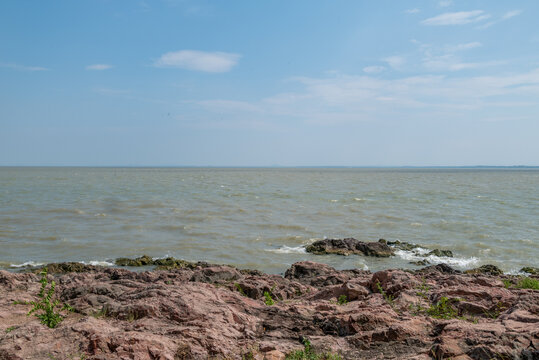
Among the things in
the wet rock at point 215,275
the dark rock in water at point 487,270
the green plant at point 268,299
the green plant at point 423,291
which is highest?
the green plant at point 423,291

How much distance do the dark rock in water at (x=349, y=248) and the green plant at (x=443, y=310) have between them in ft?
34.1

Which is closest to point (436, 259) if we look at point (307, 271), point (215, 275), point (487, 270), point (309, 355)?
point (487, 270)

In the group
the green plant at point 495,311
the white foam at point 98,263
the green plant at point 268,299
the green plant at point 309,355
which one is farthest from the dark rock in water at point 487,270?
the white foam at point 98,263

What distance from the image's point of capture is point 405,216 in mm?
29391

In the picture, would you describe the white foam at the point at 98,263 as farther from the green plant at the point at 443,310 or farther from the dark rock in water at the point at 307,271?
the green plant at the point at 443,310

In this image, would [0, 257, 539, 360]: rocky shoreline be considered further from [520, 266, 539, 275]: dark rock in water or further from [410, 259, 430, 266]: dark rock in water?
[520, 266, 539, 275]: dark rock in water

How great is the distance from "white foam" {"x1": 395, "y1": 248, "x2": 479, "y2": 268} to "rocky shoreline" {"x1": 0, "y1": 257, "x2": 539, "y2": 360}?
8.94 metres

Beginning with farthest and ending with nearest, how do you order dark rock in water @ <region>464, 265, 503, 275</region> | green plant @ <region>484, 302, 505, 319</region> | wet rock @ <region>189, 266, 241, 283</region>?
dark rock in water @ <region>464, 265, 503, 275</region>, wet rock @ <region>189, 266, 241, 283</region>, green plant @ <region>484, 302, 505, 319</region>

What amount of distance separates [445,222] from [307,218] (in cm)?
863

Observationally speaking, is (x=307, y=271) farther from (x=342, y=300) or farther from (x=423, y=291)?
(x=423, y=291)

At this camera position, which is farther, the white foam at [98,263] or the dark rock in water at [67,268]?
the white foam at [98,263]

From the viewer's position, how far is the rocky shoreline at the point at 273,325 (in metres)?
5.30

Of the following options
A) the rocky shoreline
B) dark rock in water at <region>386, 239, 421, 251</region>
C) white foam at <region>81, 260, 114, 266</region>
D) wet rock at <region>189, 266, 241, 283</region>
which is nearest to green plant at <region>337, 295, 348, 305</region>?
the rocky shoreline

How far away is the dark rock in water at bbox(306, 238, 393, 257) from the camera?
59.9 feet
